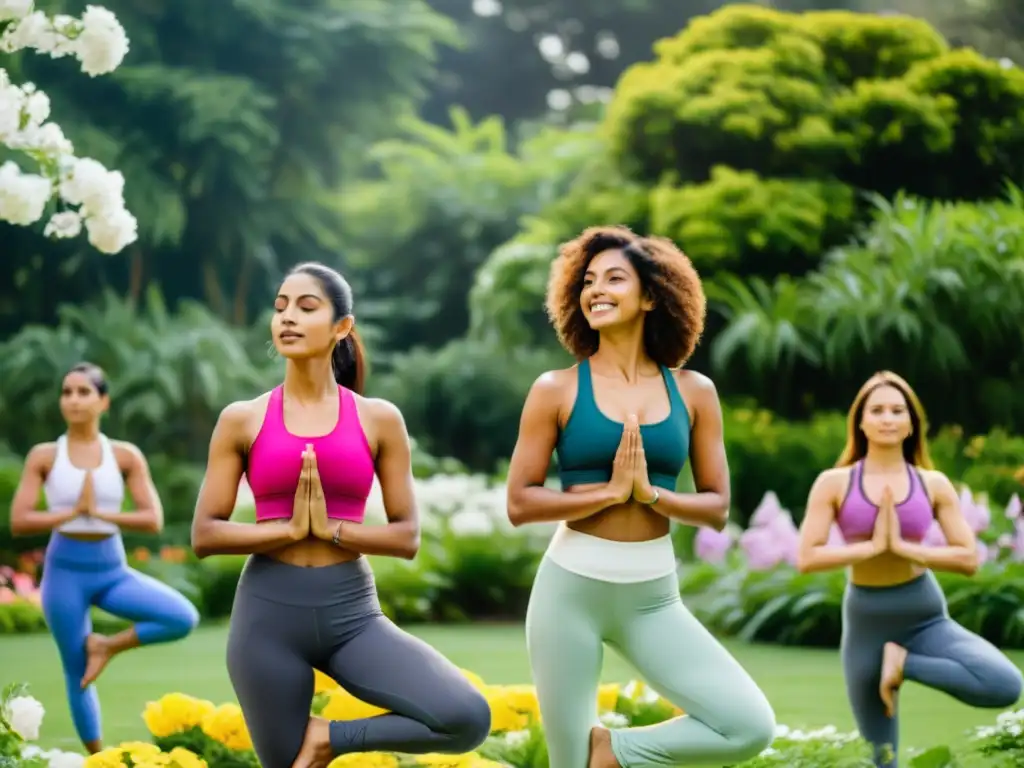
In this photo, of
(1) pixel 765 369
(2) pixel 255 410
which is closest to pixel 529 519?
(2) pixel 255 410

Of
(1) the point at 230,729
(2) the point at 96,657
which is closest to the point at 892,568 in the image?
(1) the point at 230,729

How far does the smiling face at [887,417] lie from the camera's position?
17.2 ft

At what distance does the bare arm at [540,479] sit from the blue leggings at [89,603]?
2.35 metres

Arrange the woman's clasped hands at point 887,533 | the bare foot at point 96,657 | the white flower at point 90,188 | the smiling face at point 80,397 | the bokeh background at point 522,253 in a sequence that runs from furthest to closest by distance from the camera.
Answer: the bokeh background at point 522,253 < the smiling face at point 80,397 < the bare foot at point 96,657 < the woman's clasped hands at point 887,533 < the white flower at point 90,188

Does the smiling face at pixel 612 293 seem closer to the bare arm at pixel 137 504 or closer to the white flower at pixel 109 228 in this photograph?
the white flower at pixel 109 228

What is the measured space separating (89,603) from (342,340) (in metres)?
2.30

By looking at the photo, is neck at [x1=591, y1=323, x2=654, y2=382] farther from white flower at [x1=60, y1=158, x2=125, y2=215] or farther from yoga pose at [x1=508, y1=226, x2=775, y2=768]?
white flower at [x1=60, y1=158, x2=125, y2=215]

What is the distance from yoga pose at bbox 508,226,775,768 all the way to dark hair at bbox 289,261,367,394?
1.73 feet

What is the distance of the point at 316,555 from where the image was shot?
12.7ft

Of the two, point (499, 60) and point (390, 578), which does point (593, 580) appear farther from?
point (499, 60)

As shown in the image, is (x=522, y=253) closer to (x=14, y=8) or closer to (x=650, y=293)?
(x=650, y=293)

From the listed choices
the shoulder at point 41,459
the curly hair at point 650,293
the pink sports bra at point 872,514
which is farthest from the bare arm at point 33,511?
the pink sports bra at point 872,514

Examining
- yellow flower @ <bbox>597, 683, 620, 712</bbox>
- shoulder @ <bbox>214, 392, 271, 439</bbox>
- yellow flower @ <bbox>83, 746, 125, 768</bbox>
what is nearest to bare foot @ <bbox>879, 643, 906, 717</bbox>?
yellow flower @ <bbox>597, 683, 620, 712</bbox>

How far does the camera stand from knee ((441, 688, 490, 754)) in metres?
3.73
